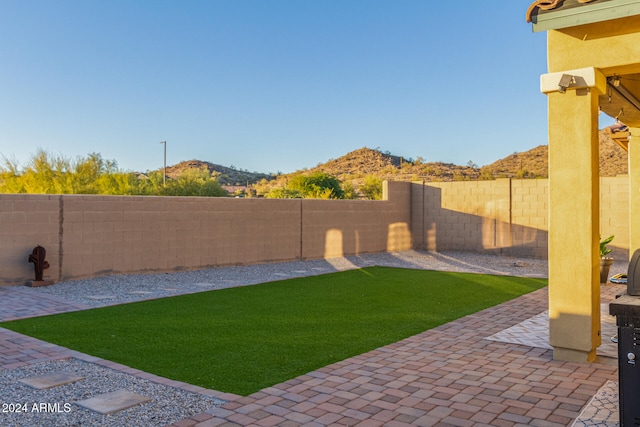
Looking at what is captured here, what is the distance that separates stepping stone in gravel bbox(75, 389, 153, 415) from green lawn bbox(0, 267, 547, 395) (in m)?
0.56

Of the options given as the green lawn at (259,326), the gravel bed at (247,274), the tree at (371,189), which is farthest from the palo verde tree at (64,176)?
the tree at (371,189)

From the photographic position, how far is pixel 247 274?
518 inches

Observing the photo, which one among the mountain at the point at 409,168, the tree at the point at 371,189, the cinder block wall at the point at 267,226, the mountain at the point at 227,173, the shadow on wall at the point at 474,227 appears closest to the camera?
the cinder block wall at the point at 267,226

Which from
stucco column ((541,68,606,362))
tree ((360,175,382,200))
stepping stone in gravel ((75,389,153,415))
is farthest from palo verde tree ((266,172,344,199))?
stepping stone in gravel ((75,389,153,415))

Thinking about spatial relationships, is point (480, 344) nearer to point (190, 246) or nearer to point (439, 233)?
point (190, 246)

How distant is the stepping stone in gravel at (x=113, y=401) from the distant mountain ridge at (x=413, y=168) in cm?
3173

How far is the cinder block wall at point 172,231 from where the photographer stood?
10.7 m

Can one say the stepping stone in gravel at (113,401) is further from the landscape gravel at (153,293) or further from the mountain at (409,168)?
the mountain at (409,168)

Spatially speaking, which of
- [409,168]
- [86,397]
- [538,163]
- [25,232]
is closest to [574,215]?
[86,397]

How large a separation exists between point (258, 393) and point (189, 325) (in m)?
3.01

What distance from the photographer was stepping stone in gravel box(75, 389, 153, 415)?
417 cm

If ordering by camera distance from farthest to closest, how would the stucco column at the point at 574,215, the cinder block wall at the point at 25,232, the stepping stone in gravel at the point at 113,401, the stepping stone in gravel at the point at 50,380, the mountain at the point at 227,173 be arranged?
the mountain at the point at 227,173, the cinder block wall at the point at 25,232, the stucco column at the point at 574,215, the stepping stone in gravel at the point at 50,380, the stepping stone in gravel at the point at 113,401

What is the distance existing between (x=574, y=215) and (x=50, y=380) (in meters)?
5.38

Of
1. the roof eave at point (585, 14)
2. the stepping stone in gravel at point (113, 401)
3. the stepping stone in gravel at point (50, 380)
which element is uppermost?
the roof eave at point (585, 14)
